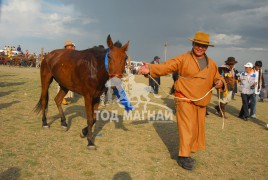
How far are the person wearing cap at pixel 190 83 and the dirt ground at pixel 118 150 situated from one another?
57 centimetres

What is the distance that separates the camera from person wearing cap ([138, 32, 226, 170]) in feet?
14.1

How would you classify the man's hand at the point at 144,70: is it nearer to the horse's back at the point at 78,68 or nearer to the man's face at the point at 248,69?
the horse's back at the point at 78,68

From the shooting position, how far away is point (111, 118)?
7637mm

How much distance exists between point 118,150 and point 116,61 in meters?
1.84

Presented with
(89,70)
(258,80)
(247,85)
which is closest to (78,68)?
(89,70)

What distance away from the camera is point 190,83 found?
4.32 metres

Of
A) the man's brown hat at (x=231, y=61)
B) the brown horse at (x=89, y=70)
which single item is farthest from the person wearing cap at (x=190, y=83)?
the man's brown hat at (x=231, y=61)

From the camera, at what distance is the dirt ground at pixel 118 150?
13.1 ft

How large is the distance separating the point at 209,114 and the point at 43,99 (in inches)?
247

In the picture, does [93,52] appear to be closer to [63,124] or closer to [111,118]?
[63,124]

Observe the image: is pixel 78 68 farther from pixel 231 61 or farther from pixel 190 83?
pixel 231 61

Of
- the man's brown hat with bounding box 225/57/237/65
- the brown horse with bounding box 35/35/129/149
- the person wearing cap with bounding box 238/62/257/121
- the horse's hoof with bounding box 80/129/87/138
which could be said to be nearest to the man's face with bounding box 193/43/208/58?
the brown horse with bounding box 35/35/129/149

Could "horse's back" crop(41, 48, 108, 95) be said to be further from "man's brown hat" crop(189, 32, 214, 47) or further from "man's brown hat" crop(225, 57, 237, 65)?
"man's brown hat" crop(225, 57, 237, 65)

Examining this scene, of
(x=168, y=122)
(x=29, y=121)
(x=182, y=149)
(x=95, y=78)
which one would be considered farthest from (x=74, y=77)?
(x=168, y=122)
